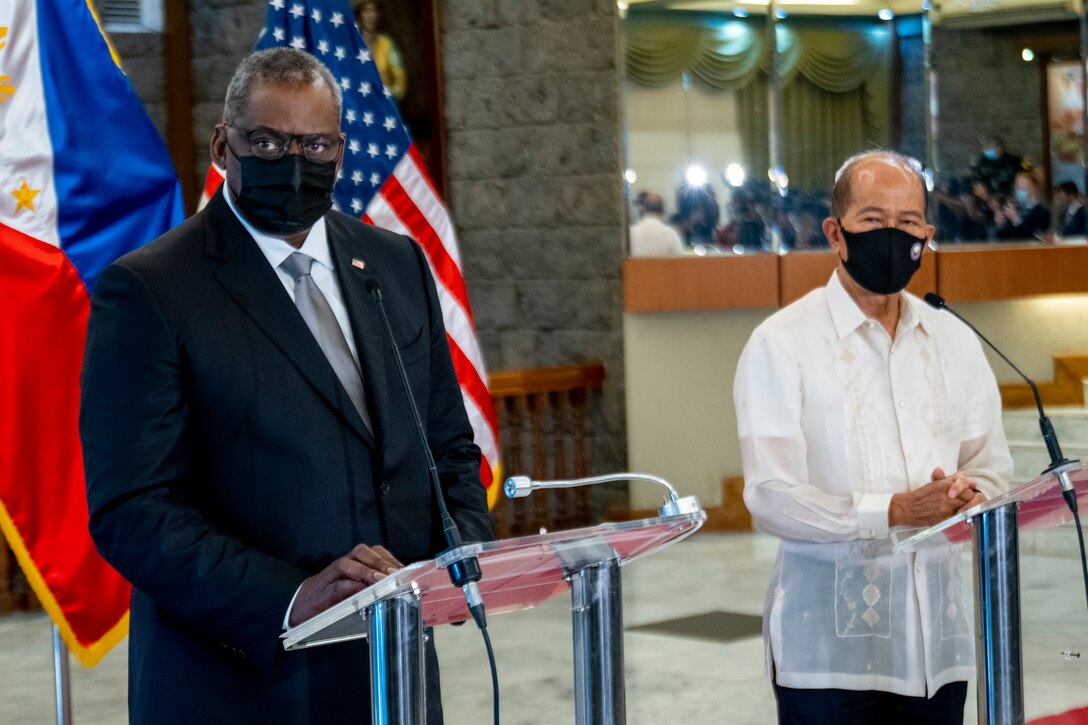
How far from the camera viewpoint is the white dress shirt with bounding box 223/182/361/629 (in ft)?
6.43

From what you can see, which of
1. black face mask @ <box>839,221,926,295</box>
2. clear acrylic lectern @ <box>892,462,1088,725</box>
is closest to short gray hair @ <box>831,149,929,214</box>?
black face mask @ <box>839,221,926,295</box>

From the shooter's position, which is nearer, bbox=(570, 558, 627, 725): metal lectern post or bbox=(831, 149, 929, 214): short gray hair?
bbox=(570, 558, 627, 725): metal lectern post

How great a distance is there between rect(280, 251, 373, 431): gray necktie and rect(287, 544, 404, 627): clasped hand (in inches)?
11.7

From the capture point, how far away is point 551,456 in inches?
297

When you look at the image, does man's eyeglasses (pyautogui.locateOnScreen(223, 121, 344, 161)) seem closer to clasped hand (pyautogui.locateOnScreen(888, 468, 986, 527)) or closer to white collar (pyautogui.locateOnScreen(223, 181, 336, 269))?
white collar (pyautogui.locateOnScreen(223, 181, 336, 269))

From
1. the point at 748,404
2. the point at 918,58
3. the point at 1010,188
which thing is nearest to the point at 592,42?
the point at 918,58

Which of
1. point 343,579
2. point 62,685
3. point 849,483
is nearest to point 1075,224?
point 849,483

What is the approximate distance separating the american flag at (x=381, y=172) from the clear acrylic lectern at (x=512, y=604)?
8.89ft

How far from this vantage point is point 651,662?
4.85 metres

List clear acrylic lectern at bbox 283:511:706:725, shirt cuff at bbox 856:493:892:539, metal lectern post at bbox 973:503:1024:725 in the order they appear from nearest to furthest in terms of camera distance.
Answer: clear acrylic lectern at bbox 283:511:706:725
metal lectern post at bbox 973:503:1024:725
shirt cuff at bbox 856:493:892:539

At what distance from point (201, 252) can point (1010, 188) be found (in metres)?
6.52

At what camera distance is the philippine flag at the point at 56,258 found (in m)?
3.27

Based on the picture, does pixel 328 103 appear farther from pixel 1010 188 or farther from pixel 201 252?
pixel 1010 188

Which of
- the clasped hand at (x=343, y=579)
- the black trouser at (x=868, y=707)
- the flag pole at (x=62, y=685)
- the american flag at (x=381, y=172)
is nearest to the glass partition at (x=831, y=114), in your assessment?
the american flag at (x=381, y=172)
